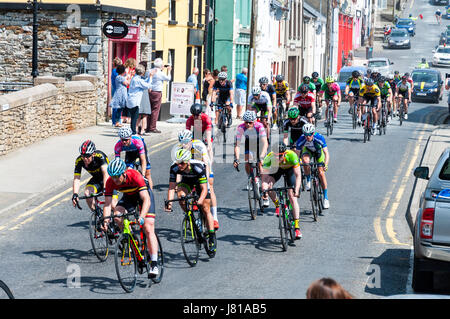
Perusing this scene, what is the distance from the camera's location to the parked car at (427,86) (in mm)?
46844

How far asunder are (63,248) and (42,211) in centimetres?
262

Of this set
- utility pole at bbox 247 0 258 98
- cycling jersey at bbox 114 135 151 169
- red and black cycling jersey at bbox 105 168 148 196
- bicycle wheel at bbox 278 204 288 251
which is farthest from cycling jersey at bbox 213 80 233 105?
red and black cycling jersey at bbox 105 168 148 196

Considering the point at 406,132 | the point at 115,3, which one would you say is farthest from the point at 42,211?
the point at 406,132

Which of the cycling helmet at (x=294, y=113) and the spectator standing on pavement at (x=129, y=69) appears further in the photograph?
the spectator standing on pavement at (x=129, y=69)

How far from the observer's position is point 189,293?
10.8 meters

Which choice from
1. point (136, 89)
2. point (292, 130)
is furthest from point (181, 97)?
point (292, 130)

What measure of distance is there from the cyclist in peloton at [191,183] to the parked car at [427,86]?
36040 millimetres

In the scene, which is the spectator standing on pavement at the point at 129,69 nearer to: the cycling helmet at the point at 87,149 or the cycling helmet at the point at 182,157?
the cycling helmet at the point at 87,149

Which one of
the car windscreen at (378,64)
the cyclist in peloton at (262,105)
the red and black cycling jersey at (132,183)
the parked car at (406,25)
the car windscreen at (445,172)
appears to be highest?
the parked car at (406,25)

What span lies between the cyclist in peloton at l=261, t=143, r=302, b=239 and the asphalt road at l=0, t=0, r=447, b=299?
0.59 m

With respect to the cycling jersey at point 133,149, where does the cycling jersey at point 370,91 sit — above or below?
above

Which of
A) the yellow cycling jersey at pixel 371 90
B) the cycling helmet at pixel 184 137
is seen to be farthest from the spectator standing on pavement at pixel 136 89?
the cycling helmet at pixel 184 137

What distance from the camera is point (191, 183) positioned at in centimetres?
1246

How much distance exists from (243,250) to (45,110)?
1156 cm
